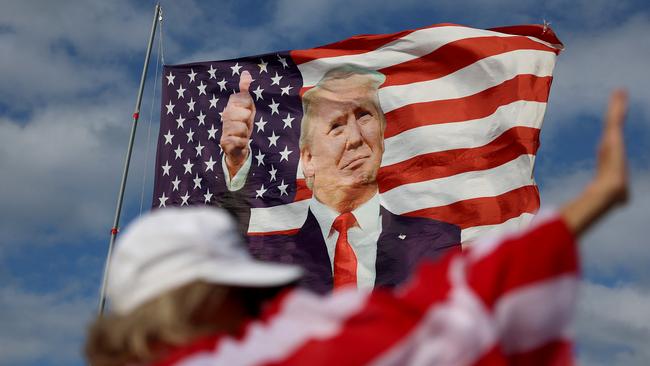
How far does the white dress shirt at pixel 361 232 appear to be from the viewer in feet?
40.1

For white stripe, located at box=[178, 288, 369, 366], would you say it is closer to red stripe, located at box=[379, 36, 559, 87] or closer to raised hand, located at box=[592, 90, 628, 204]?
raised hand, located at box=[592, 90, 628, 204]

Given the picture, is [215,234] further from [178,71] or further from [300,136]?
[178,71]

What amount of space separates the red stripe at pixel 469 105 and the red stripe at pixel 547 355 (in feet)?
33.9

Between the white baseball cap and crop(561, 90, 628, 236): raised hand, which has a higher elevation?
crop(561, 90, 628, 236): raised hand

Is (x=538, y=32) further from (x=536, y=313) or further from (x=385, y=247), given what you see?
(x=536, y=313)

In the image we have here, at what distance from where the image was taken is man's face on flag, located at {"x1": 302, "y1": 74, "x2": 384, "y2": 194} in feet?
41.4

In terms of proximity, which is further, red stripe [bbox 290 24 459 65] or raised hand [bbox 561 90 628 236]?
red stripe [bbox 290 24 459 65]

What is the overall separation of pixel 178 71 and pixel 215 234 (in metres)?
12.2

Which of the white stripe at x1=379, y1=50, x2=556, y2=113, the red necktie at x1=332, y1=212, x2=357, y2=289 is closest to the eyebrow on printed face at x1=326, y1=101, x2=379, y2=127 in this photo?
the white stripe at x1=379, y1=50, x2=556, y2=113

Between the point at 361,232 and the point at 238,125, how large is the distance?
2422mm

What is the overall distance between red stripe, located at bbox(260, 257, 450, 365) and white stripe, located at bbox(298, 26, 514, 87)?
435 inches

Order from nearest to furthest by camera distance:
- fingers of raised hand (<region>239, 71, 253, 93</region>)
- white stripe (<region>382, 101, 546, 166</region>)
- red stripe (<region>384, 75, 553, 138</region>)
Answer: white stripe (<region>382, 101, 546, 166</region>) → red stripe (<region>384, 75, 553, 138</region>) → fingers of raised hand (<region>239, 71, 253, 93</region>)

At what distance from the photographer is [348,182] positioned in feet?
41.3

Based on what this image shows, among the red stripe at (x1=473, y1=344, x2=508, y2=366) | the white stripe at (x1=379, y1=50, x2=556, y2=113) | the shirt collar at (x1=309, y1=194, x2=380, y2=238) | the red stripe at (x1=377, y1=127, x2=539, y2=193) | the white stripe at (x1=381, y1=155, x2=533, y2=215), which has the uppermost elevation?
the white stripe at (x1=379, y1=50, x2=556, y2=113)
